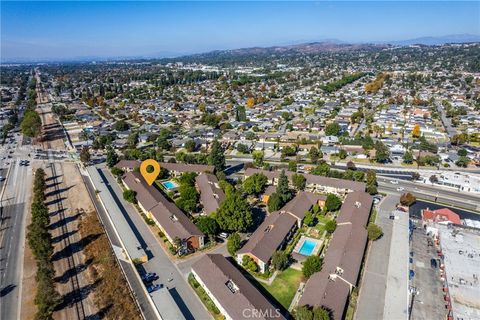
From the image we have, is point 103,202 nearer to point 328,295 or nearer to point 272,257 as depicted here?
point 272,257

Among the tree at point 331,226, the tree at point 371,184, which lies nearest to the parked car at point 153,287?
the tree at point 331,226

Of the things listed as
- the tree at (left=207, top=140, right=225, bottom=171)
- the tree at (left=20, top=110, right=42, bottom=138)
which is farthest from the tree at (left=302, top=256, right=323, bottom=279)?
the tree at (left=20, top=110, right=42, bottom=138)

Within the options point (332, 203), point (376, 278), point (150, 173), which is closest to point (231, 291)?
point (376, 278)

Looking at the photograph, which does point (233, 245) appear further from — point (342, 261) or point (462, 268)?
point (462, 268)

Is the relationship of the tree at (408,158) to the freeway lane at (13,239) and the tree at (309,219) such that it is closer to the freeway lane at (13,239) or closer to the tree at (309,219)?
the tree at (309,219)

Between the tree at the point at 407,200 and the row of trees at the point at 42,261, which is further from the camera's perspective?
the tree at the point at 407,200
